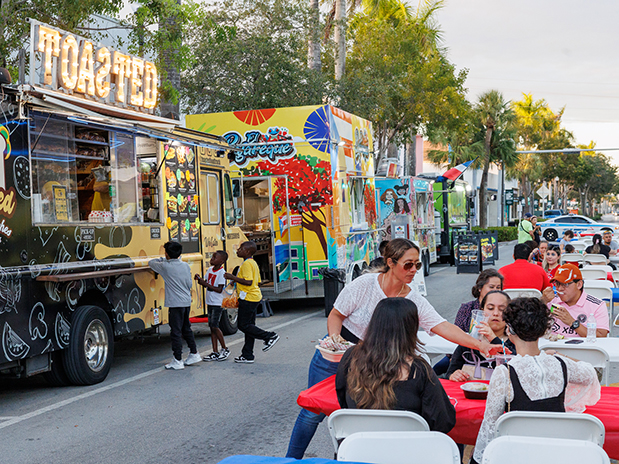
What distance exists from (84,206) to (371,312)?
15.4 ft

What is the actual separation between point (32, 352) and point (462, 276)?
1563cm

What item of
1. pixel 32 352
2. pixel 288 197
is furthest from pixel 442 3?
pixel 32 352

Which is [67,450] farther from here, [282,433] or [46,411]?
[282,433]

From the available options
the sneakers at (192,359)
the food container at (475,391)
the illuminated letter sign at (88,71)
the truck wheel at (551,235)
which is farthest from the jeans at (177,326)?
the truck wheel at (551,235)

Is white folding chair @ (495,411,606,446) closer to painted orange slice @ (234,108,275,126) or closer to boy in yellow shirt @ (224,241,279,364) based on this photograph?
boy in yellow shirt @ (224,241,279,364)

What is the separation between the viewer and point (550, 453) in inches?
115

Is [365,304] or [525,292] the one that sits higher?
[365,304]

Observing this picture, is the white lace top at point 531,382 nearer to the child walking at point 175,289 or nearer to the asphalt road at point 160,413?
the asphalt road at point 160,413

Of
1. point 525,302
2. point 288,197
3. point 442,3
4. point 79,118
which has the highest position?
point 442,3

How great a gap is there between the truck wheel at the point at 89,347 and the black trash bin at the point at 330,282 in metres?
5.62

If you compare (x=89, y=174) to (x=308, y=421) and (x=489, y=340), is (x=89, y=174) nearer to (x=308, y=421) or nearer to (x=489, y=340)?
(x=308, y=421)

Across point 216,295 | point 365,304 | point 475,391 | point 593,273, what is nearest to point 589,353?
point 475,391

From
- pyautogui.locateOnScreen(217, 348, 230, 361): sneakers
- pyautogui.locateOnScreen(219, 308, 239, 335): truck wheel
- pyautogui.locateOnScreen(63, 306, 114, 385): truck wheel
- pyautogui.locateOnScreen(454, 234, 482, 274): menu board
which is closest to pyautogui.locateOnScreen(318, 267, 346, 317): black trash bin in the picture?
pyautogui.locateOnScreen(219, 308, 239, 335): truck wheel

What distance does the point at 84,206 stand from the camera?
27.1ft
